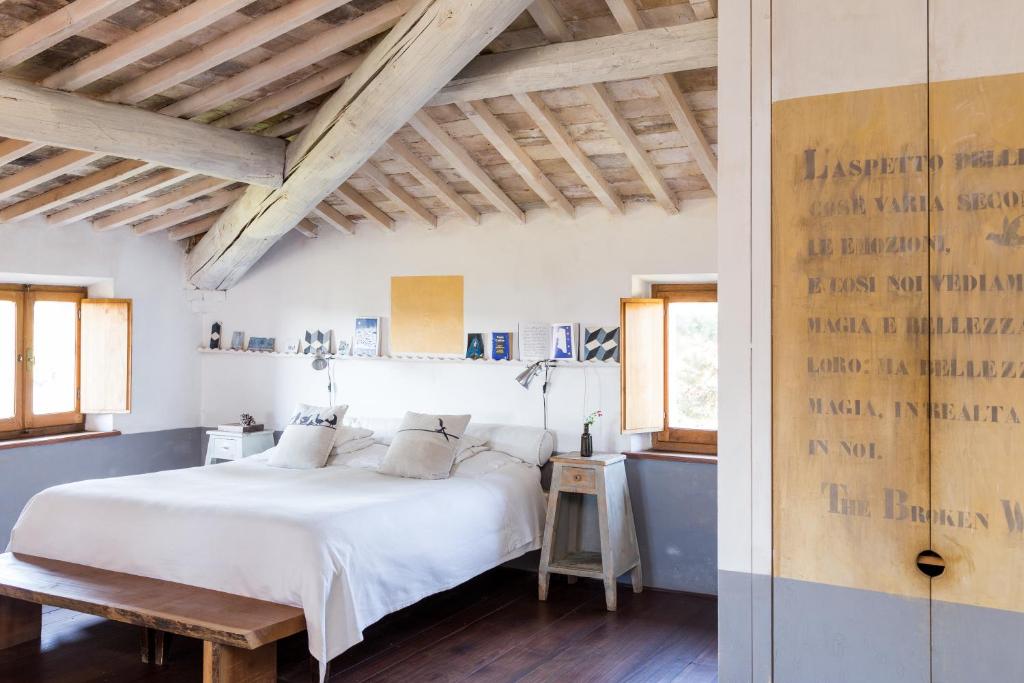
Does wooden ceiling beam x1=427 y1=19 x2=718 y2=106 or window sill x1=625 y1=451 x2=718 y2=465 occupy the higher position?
wooden ceiling beam x1=427 y1=19 x2=718 y2=106

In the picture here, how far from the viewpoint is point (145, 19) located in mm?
3770

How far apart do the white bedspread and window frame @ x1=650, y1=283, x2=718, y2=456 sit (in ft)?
3.35

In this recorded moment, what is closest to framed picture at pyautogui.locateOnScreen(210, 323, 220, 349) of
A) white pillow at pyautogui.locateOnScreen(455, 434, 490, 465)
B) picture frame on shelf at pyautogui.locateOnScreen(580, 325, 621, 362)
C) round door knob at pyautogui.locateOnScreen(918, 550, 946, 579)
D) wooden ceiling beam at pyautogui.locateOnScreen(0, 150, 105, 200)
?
wooden ceiling beam at pyautogui.locateOnScreen(0, 150, 105, 200)

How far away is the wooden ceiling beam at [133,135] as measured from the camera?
12.8ft

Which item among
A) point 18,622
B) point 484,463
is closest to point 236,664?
point 18,622

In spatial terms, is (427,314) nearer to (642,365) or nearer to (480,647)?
(642,365)

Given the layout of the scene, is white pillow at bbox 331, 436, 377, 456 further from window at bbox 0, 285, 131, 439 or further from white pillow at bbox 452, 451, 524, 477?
window at bbox 0, 285, 131, 439

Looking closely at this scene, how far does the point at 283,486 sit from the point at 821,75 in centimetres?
359

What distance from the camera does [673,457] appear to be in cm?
523

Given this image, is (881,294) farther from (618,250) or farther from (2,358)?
(2,358)

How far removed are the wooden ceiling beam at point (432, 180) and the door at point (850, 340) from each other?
3.38 meters

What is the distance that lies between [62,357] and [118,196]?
1.44 metres

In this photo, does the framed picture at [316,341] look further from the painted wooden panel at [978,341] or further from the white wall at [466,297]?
the painted wooden panel at [978,341]

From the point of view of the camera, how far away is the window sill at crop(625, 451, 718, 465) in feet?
16.9
